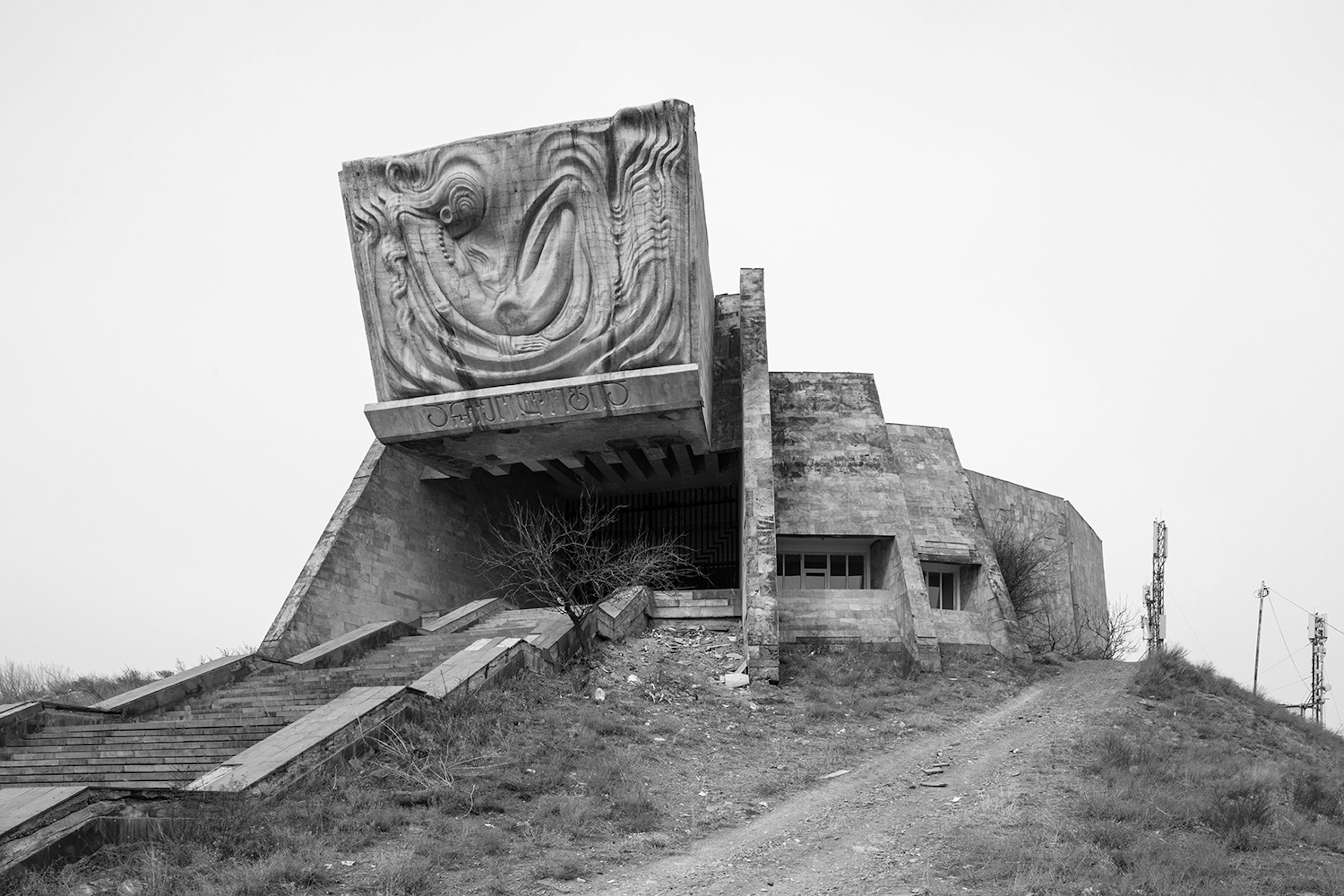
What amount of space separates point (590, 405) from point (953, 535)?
7626mm

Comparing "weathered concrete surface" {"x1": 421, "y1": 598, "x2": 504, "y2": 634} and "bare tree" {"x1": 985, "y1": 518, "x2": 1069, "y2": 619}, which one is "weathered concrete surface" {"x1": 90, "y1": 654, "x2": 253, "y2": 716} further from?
"bare tree" {"x1": 985, "y1": 518, "x2": 1069, "y2": 619}

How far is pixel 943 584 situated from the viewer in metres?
20.3

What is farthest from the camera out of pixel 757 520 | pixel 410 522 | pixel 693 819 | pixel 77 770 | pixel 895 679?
pixel 410 522

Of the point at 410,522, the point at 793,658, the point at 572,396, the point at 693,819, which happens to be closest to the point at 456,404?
the point at 572,396

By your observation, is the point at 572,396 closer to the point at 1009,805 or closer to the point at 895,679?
the point at 895,679

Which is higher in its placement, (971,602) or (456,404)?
(456,404)

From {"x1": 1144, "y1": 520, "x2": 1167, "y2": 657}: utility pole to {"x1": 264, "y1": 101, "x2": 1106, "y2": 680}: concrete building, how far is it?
528 centimetres

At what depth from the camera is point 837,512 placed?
18891 mm

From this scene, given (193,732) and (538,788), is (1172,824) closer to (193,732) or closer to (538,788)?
(538,788)

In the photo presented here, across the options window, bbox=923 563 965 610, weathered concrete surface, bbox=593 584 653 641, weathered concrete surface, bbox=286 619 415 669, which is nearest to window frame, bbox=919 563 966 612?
window, bbox=923 563 965 610

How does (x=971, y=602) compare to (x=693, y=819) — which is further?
(x=971, y=602)

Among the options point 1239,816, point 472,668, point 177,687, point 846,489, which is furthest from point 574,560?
point 1239,816

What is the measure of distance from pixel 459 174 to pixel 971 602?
435 inches

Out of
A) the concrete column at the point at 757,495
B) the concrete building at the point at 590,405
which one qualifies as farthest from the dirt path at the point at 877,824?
the concrete building at the point at 590,405
